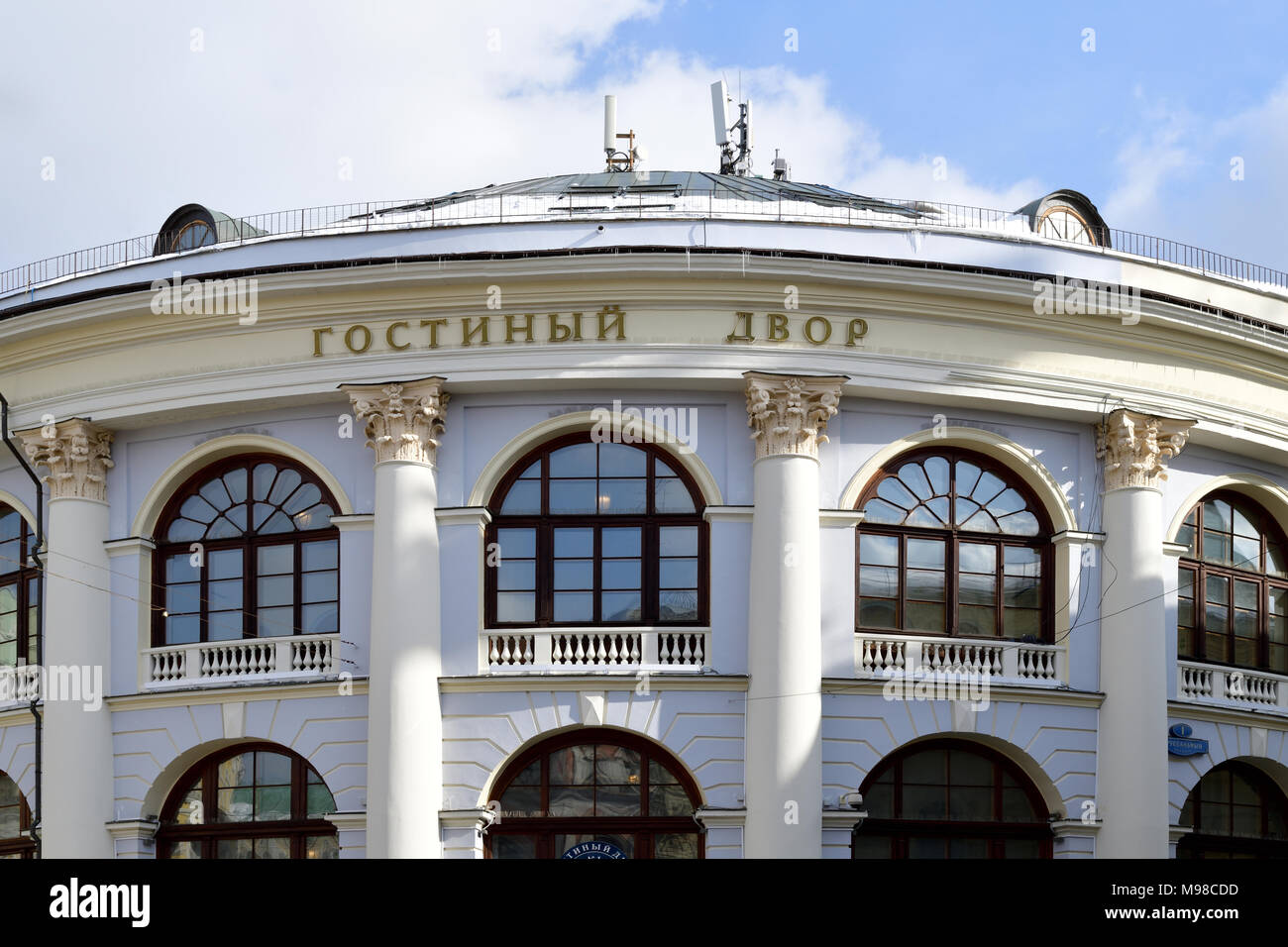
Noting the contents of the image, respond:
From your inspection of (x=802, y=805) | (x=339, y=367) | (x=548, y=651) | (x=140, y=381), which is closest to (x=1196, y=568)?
(x=802, y=805)

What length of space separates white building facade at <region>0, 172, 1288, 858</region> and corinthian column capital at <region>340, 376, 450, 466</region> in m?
0.05

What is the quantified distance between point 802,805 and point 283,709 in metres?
7.98

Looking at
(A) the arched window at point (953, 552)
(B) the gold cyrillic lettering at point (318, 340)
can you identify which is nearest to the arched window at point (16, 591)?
(B) the gold cyrillic lettering at point (318, 340)

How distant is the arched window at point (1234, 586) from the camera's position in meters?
32.6

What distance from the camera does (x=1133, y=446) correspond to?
31344mm

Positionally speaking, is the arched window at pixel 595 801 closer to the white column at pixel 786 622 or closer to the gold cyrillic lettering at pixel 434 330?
the white column at pixel 786 622

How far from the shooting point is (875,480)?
102 ft

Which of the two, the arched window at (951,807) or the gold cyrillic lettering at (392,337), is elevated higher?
the gold cyrillic lettering at (392,337)

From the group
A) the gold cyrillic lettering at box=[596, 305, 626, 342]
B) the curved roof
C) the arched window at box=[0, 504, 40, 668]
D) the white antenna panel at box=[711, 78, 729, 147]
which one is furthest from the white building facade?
the white antenna panel at box=[711, 78, 729, 147]

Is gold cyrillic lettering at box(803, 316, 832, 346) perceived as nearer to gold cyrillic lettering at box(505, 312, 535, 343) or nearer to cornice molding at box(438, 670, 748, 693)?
gold cyrillic lettering at box(505, 312, 535, 343)

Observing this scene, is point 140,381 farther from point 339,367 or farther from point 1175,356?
point 1175,356

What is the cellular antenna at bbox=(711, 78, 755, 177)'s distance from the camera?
4356 cm

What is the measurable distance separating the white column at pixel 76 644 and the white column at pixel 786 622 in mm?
10160

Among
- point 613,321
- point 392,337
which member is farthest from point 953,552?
point 392,337
